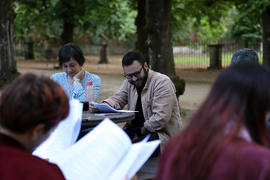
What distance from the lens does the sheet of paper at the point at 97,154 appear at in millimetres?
2094

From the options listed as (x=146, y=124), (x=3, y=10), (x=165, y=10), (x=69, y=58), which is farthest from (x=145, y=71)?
(x=3, y=10)

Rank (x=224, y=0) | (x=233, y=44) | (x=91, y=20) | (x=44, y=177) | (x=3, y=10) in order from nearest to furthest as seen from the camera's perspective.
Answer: (x=44, y=177)
(x=3, y=10)
(x=224, y=0)
(x=233, y=44)
(x=91, y=20)

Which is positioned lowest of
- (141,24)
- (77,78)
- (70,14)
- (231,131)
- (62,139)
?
(62,139)

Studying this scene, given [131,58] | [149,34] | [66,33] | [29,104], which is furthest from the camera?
[66,33]

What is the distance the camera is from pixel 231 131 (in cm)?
154

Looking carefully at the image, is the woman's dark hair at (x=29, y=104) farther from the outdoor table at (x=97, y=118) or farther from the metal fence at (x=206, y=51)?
the metal fence at (x=206, y=51)

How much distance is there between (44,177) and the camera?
1.76 m

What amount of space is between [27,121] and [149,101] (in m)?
2.87

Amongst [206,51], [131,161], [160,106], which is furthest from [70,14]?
[131,161]

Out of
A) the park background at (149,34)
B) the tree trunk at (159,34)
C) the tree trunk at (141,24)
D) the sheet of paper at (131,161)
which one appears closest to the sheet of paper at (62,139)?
the sheet of paper at (131,161)

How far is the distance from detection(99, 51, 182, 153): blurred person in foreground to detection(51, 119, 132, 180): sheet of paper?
220 cm

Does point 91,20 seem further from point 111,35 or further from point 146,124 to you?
point 146,124

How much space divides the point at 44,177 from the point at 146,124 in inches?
107

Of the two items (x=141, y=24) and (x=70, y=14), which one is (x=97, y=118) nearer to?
(x=141, y=24)
